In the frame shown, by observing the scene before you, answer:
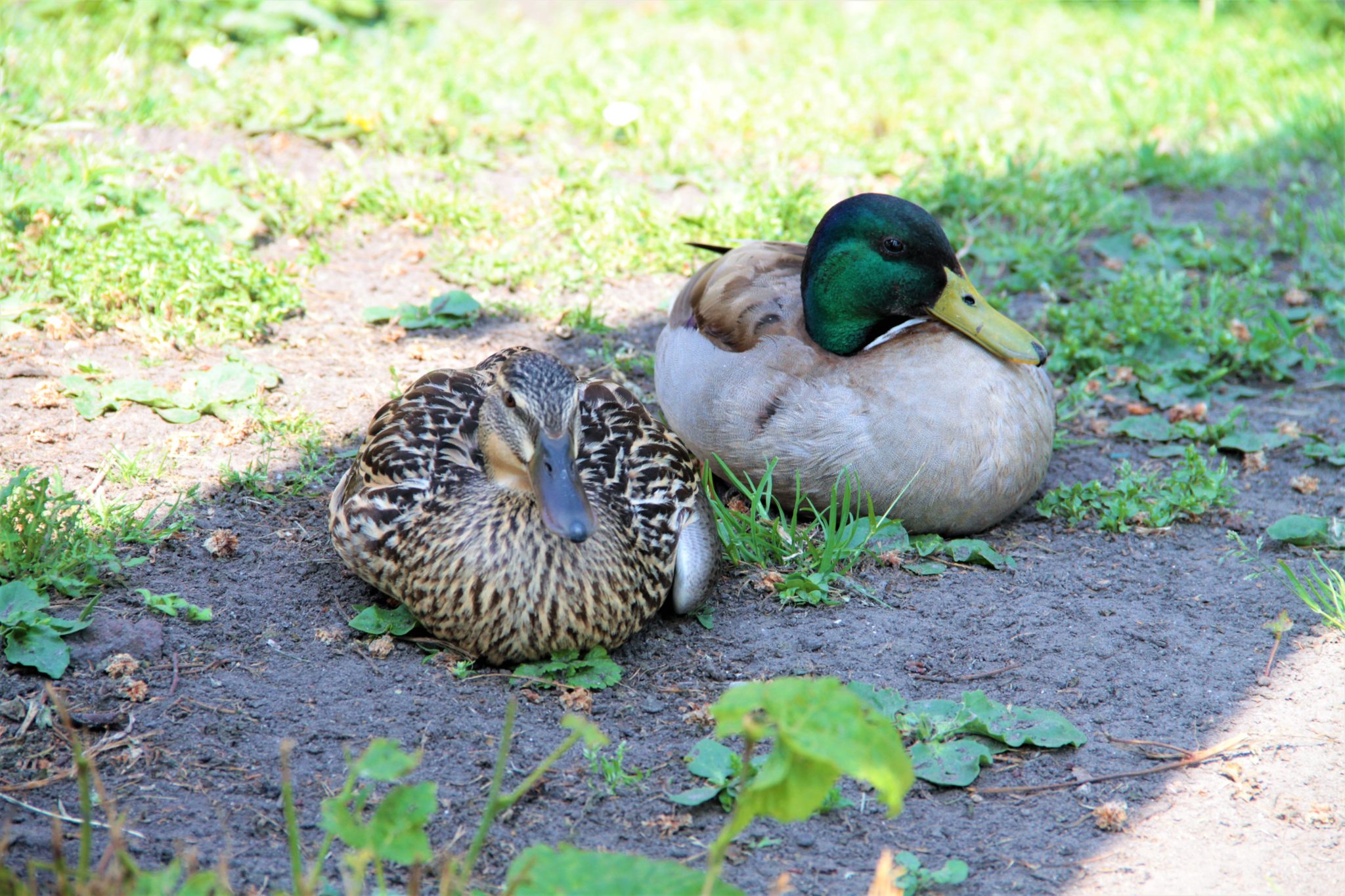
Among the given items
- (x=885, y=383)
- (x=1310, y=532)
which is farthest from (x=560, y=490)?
(x=1310, y=532)

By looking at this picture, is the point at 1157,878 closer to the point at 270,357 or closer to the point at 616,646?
the point at 616,646

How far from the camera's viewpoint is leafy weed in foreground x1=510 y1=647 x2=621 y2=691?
9.99ft

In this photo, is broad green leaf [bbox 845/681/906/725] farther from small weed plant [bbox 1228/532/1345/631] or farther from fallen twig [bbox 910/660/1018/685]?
small weed plant [bbox 1228/532/1345/631]

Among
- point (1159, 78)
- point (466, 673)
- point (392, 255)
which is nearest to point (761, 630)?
point (466, 673)

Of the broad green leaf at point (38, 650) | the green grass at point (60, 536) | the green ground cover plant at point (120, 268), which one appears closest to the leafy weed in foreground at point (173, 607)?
the green grass at point (60, 536)

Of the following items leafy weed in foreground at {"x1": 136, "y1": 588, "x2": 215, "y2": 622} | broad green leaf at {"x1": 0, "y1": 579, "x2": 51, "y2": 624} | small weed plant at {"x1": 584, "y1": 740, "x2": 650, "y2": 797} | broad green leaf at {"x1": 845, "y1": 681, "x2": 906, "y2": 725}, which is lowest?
leafy weed in foreground at {"x1": 136, "y1": 588, "x2": 215, "y2": 622}

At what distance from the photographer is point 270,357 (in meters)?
4.48

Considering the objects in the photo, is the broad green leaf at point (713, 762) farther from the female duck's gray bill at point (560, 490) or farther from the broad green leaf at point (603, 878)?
the broad green leaf at point (603, 878)

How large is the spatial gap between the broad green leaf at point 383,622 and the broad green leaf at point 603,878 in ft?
4.52

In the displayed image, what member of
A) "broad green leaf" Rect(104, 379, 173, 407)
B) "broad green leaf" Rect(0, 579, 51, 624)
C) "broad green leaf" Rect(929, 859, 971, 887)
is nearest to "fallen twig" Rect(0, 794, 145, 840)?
"broad green leaf" Rect(0, 579, 51, 624)

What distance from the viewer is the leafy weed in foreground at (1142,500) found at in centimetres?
390

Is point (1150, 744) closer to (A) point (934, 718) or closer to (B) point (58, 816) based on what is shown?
(A) point (934, 718)

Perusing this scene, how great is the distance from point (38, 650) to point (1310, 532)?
3.50 metres

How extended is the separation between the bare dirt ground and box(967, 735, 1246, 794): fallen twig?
0.7 inches
